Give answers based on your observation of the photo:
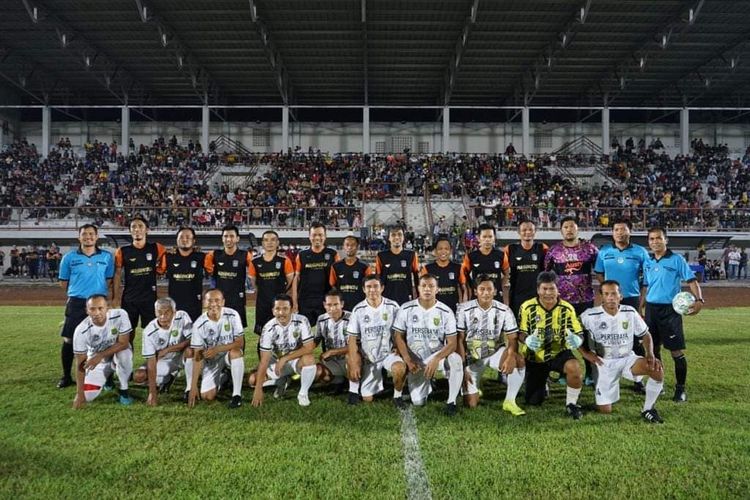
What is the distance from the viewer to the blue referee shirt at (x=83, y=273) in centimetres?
676

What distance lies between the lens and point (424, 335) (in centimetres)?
588

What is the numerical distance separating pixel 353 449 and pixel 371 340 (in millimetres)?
1890

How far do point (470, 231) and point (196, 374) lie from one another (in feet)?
55.1

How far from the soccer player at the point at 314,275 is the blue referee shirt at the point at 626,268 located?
139 inches

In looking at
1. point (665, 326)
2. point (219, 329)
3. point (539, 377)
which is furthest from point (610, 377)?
point (219, 329)

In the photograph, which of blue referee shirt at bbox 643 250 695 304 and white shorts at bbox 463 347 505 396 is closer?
white shorts at bbox 463 347 505 396

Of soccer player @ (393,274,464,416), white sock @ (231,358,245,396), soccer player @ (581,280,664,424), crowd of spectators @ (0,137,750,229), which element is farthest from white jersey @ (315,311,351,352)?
crowd of spectators @ (0,137,750,229)

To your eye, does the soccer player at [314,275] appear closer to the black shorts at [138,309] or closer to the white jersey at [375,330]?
the white jersey at [375,330]

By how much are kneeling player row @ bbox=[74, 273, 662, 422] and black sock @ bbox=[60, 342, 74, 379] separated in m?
0.84

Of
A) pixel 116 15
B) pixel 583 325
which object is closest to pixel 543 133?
pixel 116 15

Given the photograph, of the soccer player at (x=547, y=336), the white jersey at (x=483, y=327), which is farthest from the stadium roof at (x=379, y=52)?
the soccer player at (x=547, y=336)

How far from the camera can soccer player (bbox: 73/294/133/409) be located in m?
5.65

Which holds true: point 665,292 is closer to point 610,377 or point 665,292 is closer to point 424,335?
point 610,377

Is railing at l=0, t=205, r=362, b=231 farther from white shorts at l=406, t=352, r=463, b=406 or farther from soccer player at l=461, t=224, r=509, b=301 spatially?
white shorts at l=406, t=352, r=463, b=406
